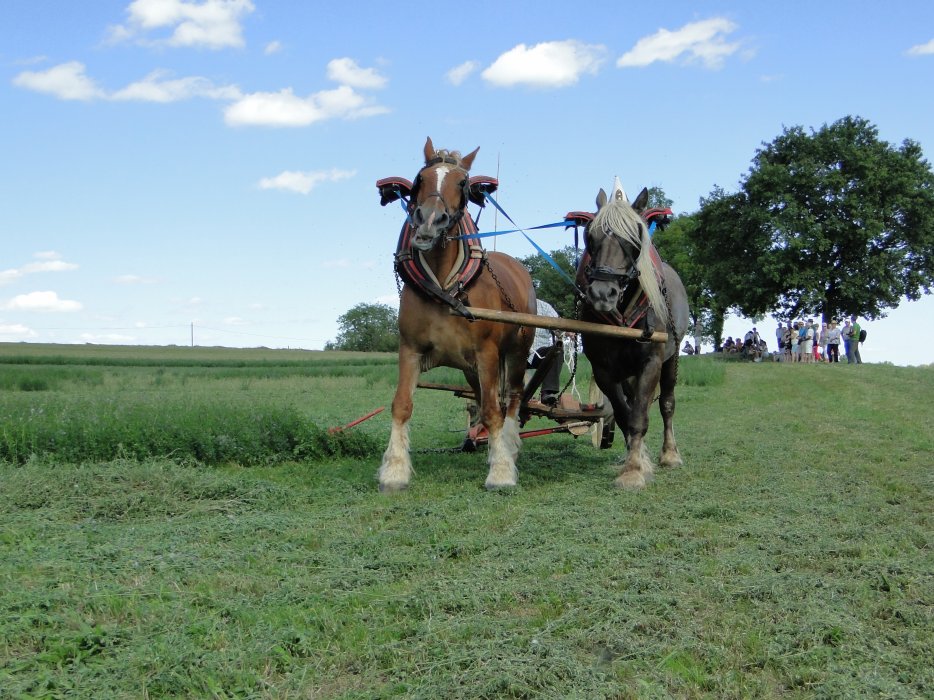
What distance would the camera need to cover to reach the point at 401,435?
22.3 ft

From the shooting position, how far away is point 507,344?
7766 mm

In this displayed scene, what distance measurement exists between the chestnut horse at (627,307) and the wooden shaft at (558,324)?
0.41 feet

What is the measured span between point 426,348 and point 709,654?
408cm

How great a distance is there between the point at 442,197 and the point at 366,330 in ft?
276

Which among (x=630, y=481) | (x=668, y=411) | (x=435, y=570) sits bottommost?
(x=435, y=570)

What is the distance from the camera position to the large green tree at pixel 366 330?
74.2 metres

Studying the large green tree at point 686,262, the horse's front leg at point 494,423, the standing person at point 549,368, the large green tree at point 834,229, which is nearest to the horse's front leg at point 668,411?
the standing person at point 549,368

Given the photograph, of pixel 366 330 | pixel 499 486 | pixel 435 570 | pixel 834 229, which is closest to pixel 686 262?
pixel 834 229

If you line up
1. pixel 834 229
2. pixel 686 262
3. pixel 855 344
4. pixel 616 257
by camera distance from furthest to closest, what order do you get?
pixel 686 262 → pixel 834 229 → pixel 855 344 → pixel 616 257

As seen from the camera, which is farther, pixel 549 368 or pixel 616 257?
pixel 549 368

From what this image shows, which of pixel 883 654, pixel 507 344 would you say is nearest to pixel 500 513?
pixel 507 344

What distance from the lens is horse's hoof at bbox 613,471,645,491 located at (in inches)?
263

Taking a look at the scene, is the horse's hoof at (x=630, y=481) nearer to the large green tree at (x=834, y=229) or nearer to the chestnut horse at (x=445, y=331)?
the chestnut horse at (x=445, y=331)

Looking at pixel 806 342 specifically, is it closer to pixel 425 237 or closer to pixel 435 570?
pixel 425 237
